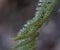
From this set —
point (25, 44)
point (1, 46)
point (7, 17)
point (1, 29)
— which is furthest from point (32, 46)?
point (7, 17)

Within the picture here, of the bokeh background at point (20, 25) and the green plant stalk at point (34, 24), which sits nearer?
the green plant stalk at point (34, 24)

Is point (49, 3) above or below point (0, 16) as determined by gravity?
below

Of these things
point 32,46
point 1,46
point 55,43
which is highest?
point 1,46

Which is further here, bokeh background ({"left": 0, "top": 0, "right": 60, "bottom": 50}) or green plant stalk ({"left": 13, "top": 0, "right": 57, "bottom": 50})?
bokeh background ({"left": 0, "top": 0, "right": 60, "bottom": 50})

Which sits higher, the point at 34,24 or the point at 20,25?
the point at 20,25

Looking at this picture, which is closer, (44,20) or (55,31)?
(44,20)

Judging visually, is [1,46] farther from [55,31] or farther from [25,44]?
[25,44]

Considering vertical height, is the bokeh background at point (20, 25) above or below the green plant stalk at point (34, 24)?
above

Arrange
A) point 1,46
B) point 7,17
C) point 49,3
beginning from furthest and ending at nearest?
point 7,17
point 1,46
point 49,3

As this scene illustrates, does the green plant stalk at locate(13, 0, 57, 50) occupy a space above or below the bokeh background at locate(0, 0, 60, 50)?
below

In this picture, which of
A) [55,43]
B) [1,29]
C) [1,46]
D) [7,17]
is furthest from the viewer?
[7,17]

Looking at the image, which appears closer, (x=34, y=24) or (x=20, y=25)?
(x=34, y=24)
